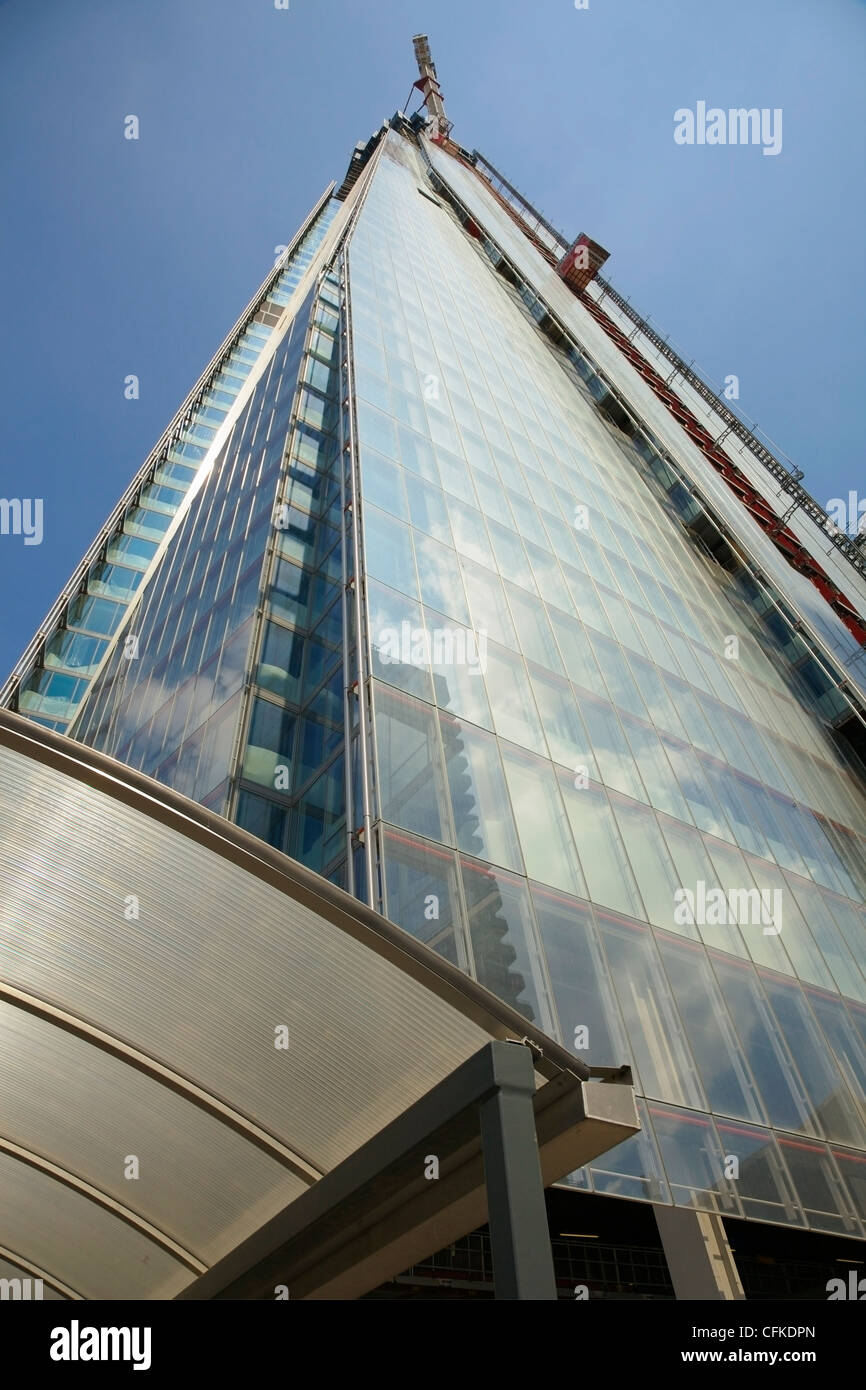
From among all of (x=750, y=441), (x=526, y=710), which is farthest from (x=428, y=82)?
(x=526, y=710)

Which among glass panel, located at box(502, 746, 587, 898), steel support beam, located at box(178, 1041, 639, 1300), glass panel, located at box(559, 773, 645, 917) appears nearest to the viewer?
Result: steel support beam, located at box(178, 1041, 639, 1300)

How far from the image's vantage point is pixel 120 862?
5.61 m

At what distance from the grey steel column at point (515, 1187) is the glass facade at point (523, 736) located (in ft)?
11.5

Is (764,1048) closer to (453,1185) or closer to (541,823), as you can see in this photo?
(541,823)

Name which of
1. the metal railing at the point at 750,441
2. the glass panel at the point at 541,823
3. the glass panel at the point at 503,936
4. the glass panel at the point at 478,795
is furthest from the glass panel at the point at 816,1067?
the metal railing at the point at 750,441

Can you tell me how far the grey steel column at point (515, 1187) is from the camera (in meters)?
3.90

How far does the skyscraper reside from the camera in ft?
29.2

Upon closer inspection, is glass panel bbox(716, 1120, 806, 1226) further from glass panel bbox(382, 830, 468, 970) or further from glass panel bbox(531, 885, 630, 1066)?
glass panel bbox(382, 830, 468, 970)

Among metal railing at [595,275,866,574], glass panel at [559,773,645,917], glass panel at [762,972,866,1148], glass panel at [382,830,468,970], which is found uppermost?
metal railing at [595,275,866,574]

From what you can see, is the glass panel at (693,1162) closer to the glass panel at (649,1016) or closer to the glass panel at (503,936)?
the glass panel at (649,1016)

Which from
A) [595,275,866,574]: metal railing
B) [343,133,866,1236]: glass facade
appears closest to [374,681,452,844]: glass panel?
[343,133,866,1236]: glass facade

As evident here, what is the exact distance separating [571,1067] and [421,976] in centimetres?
97

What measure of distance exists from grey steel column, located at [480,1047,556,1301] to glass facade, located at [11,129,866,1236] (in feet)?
11.5
